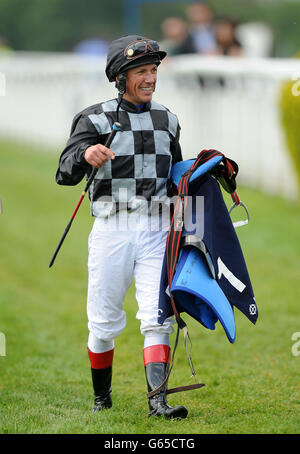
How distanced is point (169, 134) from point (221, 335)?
2.22 metres

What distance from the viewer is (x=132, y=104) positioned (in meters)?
4.28

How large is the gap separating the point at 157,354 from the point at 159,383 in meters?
0.13

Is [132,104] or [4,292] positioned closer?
[132,104]

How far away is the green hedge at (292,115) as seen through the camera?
29.7ft

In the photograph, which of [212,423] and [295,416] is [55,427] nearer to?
[212,423]

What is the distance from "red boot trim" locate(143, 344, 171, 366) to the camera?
427cm

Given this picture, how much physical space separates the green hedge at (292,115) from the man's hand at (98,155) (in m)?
5.25

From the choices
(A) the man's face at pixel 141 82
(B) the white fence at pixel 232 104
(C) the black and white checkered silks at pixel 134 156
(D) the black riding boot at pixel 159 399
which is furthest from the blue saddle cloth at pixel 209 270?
(B) the white fence at pixel 232 104

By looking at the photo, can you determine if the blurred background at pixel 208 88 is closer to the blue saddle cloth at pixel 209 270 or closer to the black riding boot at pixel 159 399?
the blue saddle cloth at pixel 209 270

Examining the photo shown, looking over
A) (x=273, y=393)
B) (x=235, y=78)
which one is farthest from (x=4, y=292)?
(x=235, y=78)

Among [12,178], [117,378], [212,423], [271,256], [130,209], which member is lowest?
[12,178]
